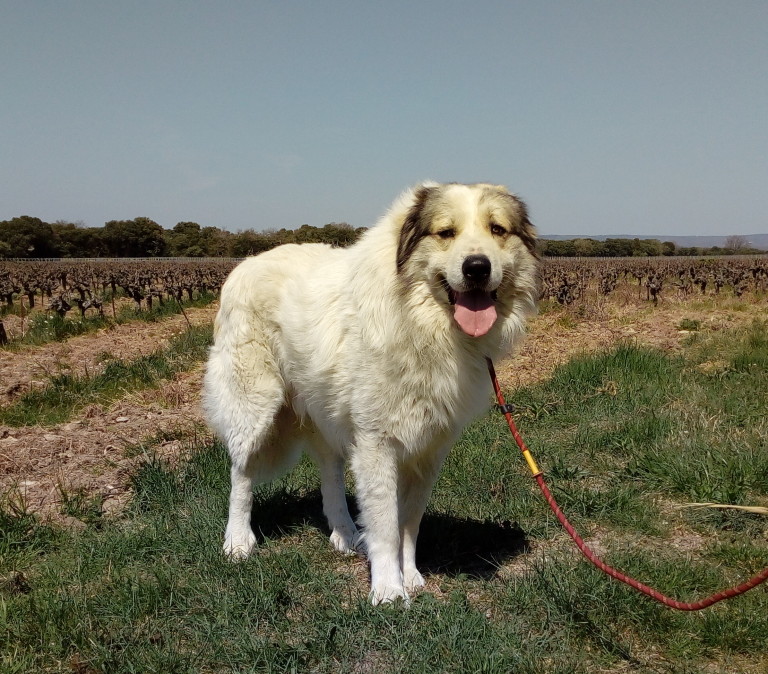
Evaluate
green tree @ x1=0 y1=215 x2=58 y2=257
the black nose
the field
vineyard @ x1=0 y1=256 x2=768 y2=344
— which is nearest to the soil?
the field

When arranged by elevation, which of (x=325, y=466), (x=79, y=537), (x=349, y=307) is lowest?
(x=79, y=537)

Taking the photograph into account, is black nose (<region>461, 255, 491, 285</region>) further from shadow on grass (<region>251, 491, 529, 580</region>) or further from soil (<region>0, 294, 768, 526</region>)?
soil (<region>0, 294, 768, 526</region>)

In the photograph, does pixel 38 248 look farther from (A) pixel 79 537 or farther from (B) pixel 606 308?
(A) pixel 79 537

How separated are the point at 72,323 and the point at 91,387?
5806mm

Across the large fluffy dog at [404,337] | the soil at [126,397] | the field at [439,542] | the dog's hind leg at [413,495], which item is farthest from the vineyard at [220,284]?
the dog's hind leg at [413,495]

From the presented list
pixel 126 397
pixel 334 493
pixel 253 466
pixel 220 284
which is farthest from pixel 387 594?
pixel 220 284

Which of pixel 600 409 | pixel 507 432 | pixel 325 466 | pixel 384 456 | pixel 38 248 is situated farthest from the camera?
pixel 38 248

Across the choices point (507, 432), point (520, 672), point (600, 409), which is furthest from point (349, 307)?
point (600, 409)

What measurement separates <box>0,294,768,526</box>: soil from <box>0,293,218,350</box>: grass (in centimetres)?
28

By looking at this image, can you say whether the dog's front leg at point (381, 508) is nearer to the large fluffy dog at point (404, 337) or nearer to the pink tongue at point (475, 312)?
the large fluffy dog at point (404, 337)

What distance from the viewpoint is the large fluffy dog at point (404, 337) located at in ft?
9.89

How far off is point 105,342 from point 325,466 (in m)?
8.51

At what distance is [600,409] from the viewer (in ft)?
19.5

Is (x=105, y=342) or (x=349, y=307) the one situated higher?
(x=349, y=307)
